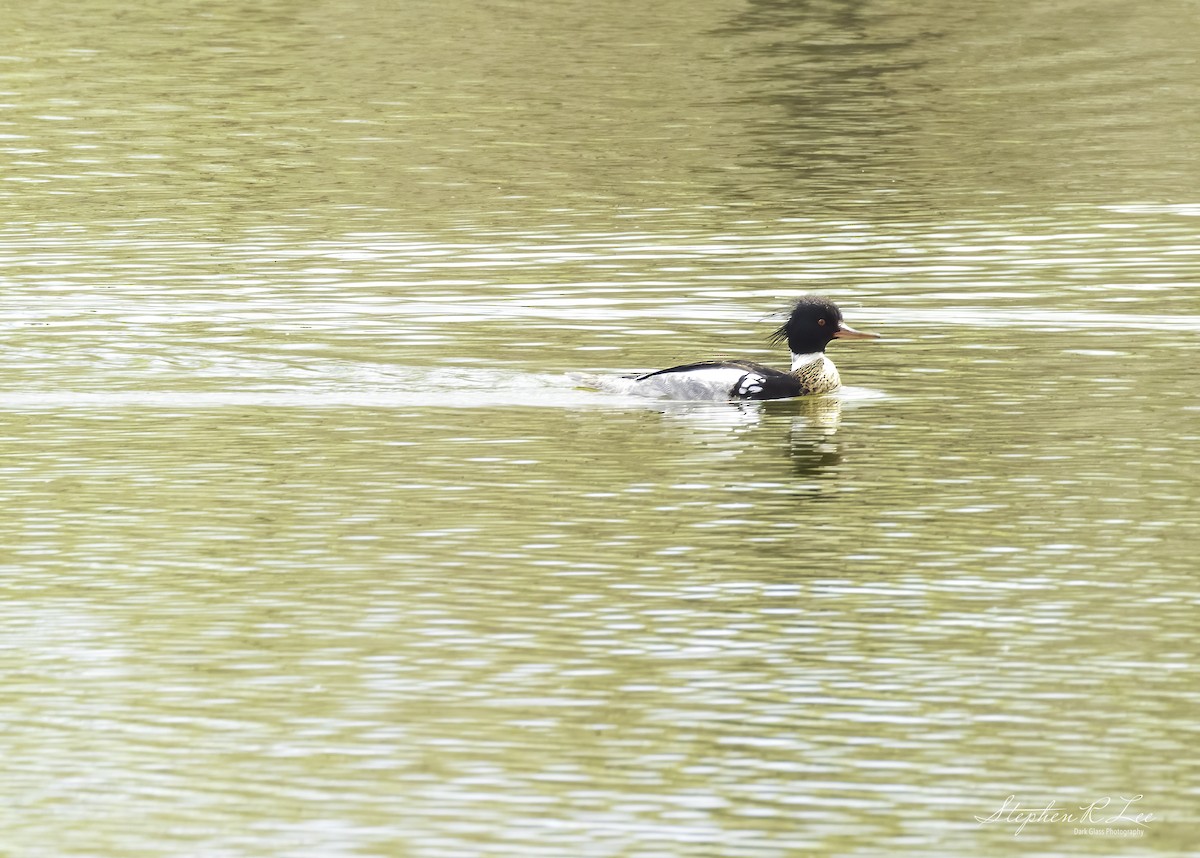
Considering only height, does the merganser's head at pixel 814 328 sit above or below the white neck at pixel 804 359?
above

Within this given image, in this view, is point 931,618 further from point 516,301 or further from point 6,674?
point 516,301

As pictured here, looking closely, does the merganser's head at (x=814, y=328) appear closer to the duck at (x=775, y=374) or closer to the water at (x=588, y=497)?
the duck at (x=775, y=374)

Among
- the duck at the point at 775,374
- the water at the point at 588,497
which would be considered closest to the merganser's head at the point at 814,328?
the duck at the point at 775,374

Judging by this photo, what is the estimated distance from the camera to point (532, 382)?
21.1 m

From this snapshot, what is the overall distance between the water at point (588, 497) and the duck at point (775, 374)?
0.22 m

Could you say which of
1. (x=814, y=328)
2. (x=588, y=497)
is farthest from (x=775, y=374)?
(x=588, y=497)

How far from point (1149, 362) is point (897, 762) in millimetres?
11475

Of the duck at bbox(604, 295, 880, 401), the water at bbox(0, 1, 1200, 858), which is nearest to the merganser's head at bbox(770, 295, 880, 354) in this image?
the duck at bbox(604, 295, 880, 401)

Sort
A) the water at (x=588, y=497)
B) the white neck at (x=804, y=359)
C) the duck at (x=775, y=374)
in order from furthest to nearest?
the white neck at (x=804, y=359)
the duck at (x=775, y=374)
the water at (x=588, y=497)

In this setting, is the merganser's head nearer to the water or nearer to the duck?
the duck

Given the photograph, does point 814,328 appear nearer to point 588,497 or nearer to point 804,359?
point 804,359

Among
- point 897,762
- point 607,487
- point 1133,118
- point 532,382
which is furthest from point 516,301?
point 1133,118

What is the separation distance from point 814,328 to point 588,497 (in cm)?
560

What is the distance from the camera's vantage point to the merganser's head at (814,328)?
70.7 ft
